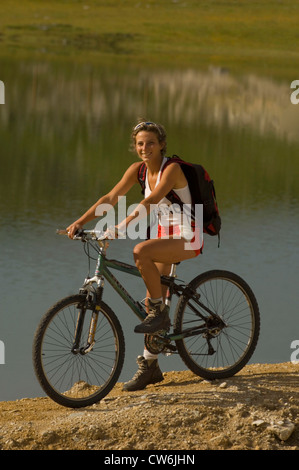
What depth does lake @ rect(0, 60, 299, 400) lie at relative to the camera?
41.4 feet

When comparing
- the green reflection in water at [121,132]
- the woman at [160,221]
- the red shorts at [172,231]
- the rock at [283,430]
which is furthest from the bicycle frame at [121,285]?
the green reflection in water at [121,132]

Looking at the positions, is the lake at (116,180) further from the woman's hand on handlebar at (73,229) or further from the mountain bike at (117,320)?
the woman's hand on handlebar at (73,229)

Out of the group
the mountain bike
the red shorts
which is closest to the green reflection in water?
the mountain bike

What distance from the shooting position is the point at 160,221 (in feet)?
26.0

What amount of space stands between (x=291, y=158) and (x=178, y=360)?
84.7ft

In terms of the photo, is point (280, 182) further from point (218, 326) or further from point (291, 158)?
point (218, 326)

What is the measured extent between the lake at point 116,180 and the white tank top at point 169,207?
283 centimetres

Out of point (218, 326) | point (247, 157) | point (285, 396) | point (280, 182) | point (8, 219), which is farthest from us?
point (247, 157)

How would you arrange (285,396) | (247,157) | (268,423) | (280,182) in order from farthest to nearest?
(247,157), (280,182), (285,396), (268,423)

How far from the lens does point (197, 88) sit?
7719 centimetres

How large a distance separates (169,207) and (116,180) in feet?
67.2

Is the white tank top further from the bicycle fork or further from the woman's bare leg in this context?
the bicycle fork
